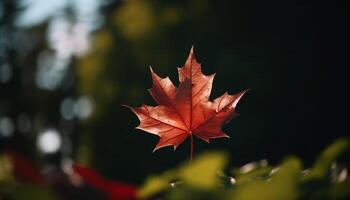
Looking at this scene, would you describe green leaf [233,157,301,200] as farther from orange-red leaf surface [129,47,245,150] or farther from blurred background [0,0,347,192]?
blurred background [0,0,347,192]

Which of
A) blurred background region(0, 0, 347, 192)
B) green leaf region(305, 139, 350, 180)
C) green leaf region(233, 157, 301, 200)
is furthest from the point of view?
blurred background region(0, 0, 347, 192)

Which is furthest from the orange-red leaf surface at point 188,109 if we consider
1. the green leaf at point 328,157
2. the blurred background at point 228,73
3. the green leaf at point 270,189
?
the blurred background at point 228,73

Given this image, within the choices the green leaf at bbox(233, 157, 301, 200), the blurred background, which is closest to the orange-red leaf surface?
the green leaf at bbox(233, 157, 301, 200)

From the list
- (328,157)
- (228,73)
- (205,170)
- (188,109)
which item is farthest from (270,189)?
(228,73)

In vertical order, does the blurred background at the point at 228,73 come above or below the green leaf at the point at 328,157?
above

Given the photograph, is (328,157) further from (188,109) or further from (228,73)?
(228,73)

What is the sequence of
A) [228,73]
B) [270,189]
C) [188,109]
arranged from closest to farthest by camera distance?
[270,189] < [188,109] < [228,73]

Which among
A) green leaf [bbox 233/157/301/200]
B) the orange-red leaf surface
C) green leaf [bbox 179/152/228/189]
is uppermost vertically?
the orange-red leaf surface

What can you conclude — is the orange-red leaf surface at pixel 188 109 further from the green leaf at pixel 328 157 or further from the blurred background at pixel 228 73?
the blurred background at pixel 228 73
